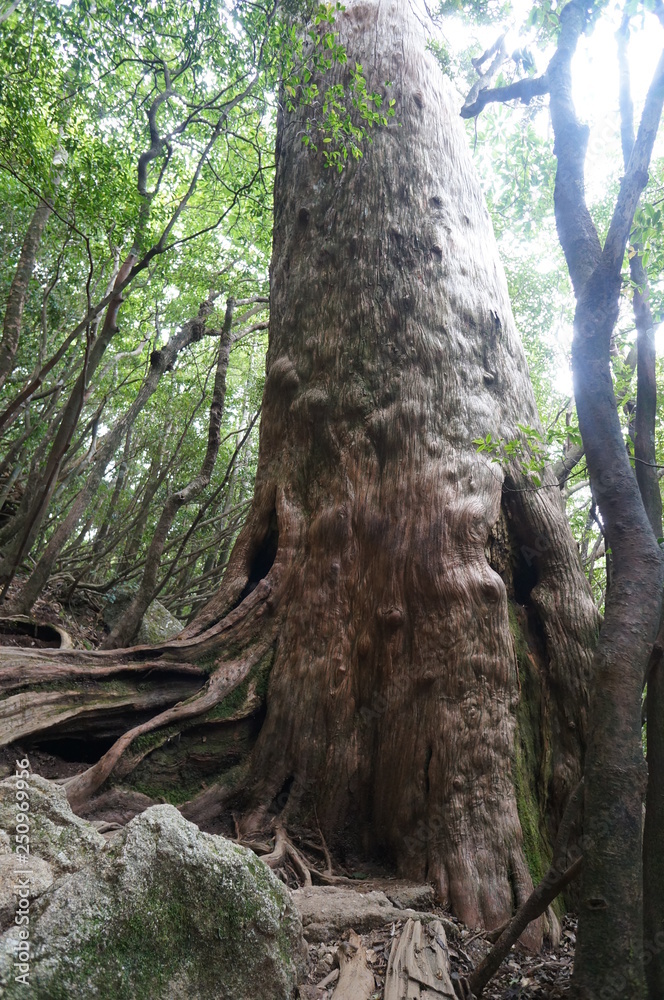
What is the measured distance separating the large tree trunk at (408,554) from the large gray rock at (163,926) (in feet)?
4.29

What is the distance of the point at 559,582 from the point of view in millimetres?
3441

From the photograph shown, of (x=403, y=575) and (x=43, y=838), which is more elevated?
(x=403, y=575)

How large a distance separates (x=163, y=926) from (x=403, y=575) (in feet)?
6.72

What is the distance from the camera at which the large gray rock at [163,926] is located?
1.27m

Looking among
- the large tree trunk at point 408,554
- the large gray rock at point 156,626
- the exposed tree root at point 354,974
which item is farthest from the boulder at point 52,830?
the large gray rock at point 156,626

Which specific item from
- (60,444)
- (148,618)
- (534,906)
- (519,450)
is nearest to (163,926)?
(534,906)

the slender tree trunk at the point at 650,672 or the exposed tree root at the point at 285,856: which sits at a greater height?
the slender tree trunk at the point at 650,672

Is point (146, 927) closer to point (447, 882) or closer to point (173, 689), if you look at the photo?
point (447, 882)

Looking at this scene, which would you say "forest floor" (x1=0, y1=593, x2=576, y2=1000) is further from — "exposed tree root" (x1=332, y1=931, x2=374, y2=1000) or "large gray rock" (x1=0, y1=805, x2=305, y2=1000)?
"large gray rock" (x1=0, y1=805, x2=305, y2=1000)

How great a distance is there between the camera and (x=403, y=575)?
3248mm

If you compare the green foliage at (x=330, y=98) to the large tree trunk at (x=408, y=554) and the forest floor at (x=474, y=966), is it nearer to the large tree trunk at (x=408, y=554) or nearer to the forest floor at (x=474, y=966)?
the large tree trunk at (x=408, y=554)

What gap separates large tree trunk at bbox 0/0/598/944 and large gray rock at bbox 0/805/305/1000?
4.21 feet

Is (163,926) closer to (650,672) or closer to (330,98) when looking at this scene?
(650,672)

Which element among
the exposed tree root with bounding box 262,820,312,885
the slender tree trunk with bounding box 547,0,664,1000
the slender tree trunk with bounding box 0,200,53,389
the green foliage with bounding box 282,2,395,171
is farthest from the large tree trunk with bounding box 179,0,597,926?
the slender tree trunk with bounding box 0,200,53,389
